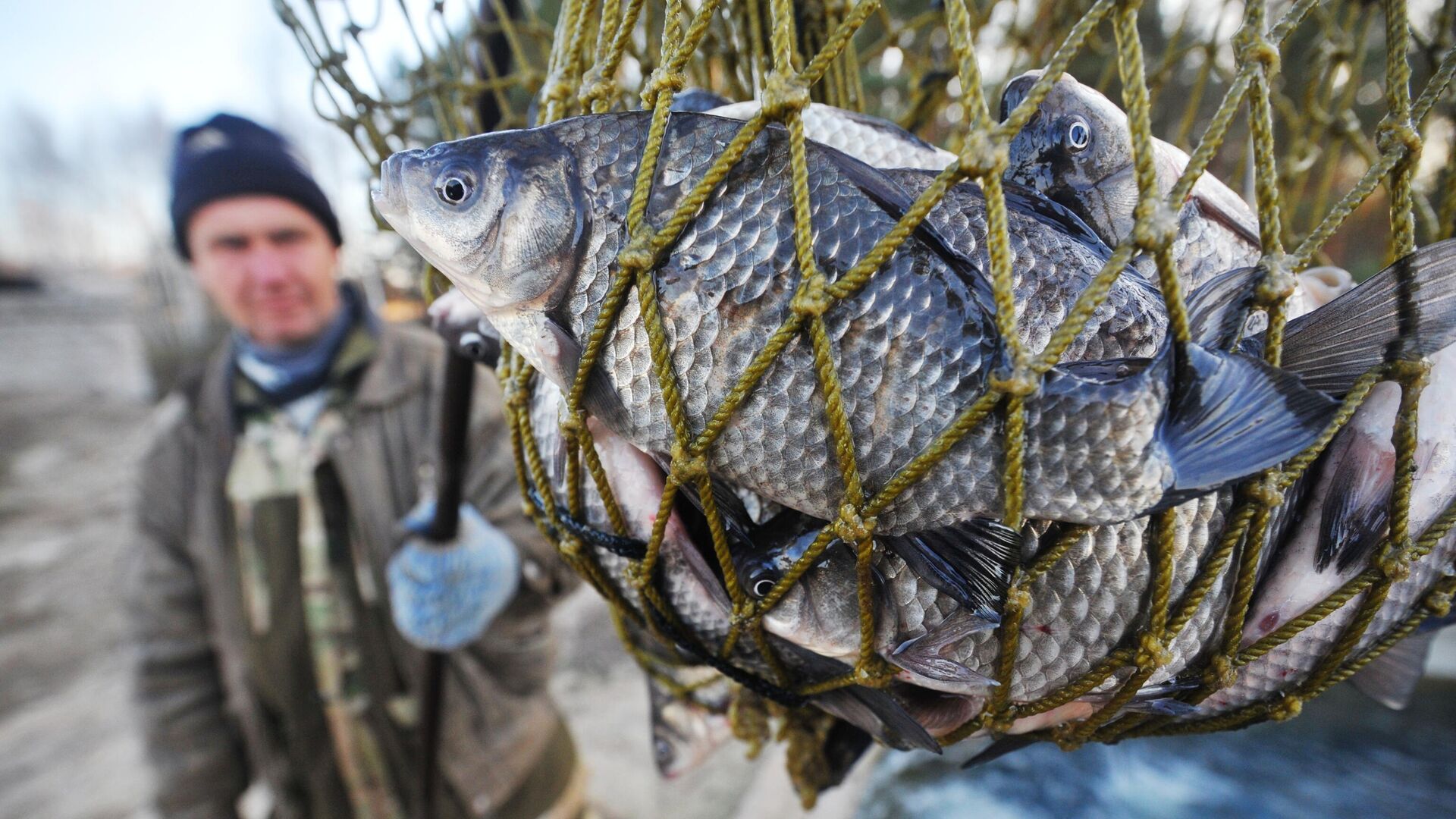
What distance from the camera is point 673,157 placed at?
1.63ft

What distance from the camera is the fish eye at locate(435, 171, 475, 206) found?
54 centimetres

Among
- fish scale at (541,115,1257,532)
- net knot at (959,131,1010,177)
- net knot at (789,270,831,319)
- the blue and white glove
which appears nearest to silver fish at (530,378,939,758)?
fish scale at (541,115,1257,532)

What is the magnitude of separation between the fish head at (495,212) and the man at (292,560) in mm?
1166

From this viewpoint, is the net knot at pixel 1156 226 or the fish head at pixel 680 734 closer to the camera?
the net knot at pixel 1156 226

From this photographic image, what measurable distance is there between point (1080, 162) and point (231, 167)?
184 centimetres

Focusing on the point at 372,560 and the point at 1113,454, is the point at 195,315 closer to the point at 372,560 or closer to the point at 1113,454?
the point at 372,560

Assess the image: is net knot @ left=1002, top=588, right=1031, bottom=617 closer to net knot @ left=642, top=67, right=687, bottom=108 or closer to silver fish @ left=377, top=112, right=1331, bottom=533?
silver fish @ left=377, top=112, right=1331, bottom=533

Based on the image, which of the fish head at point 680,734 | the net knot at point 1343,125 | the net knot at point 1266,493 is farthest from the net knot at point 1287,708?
the net knot at point 1343,125

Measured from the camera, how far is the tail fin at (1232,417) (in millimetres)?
428

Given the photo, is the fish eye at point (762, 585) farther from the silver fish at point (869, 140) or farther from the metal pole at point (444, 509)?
the metal pole at point (444, 509)

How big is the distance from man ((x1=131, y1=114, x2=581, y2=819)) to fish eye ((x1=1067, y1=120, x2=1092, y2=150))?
1.34 m

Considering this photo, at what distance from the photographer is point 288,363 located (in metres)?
1.80

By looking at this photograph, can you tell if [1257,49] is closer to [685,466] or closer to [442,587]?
[685,466]

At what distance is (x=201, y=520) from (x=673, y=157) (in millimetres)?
1710
